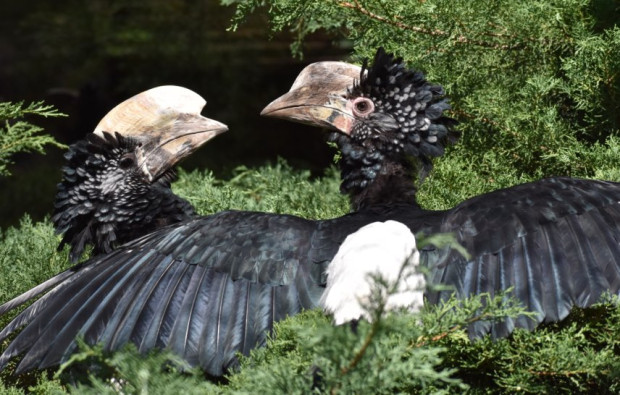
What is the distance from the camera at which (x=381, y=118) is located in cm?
348

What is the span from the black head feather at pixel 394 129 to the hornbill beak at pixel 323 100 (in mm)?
72

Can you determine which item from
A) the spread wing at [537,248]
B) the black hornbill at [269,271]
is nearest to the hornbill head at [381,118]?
the black hornbill at [269,271]

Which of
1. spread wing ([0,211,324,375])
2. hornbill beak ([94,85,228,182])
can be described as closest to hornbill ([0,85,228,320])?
hornbill beak ([94,85,228,182])

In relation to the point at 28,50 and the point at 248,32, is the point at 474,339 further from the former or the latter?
the point at 28,50

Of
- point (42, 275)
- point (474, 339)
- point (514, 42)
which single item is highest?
point (514, 42)

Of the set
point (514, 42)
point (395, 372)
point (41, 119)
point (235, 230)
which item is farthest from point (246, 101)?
point (395, 372)

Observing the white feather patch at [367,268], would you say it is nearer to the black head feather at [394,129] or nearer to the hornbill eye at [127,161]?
the black head feather at [394,129]

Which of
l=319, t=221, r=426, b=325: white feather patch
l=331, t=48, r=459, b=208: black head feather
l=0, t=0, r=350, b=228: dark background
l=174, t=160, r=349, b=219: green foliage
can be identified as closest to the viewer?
l=319, t=221, r=426, b=325: white feather patch

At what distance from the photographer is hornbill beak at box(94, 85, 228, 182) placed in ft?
12.2

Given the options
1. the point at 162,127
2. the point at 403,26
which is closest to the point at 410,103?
the point at 403,26

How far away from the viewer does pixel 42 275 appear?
3.90m

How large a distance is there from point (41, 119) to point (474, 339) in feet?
23.1

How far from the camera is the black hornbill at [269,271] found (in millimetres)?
2762

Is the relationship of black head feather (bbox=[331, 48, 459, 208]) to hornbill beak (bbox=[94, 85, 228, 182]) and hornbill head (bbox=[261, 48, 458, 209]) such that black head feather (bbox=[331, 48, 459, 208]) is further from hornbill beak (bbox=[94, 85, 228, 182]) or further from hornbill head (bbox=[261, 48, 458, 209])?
hornbill beak (bbox=[94, 85, 228, 182])
